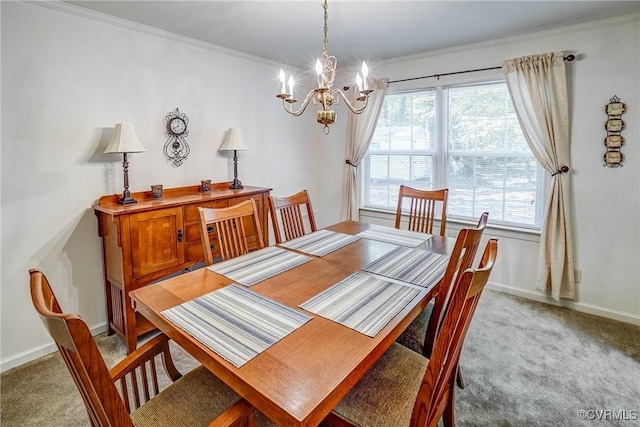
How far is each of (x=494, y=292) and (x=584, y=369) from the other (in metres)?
1.19

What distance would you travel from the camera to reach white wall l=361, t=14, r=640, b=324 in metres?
2.59

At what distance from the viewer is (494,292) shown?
3316 millimetres

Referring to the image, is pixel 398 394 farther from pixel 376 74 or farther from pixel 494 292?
pixel 376 74

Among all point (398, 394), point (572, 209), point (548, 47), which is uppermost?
point (548, 47)

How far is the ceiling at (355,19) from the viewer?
2.30 m

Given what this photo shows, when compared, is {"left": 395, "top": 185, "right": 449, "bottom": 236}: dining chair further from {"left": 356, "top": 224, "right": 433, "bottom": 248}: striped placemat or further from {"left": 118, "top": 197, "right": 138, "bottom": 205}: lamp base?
{"left": 118, "top": 197, "right": 138, "bottom": 205}: lamp base

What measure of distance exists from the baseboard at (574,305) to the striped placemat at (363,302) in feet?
7.45

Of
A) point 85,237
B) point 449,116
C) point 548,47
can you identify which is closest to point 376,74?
point 449,116

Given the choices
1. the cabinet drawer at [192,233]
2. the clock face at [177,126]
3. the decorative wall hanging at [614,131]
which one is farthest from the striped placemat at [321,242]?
the decorative wall hanging at [614,131]

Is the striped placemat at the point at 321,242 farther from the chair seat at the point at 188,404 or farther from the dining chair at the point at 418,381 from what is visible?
the chair seat at the point at 188,404

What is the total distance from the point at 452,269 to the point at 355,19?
2033 millimetres

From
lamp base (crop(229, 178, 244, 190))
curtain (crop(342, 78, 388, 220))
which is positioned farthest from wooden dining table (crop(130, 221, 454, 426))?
curtain (crop(342, 78, 388, 220))

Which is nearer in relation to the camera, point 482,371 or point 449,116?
point 482,371

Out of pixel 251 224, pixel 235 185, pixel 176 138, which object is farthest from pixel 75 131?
pixel 251 224
